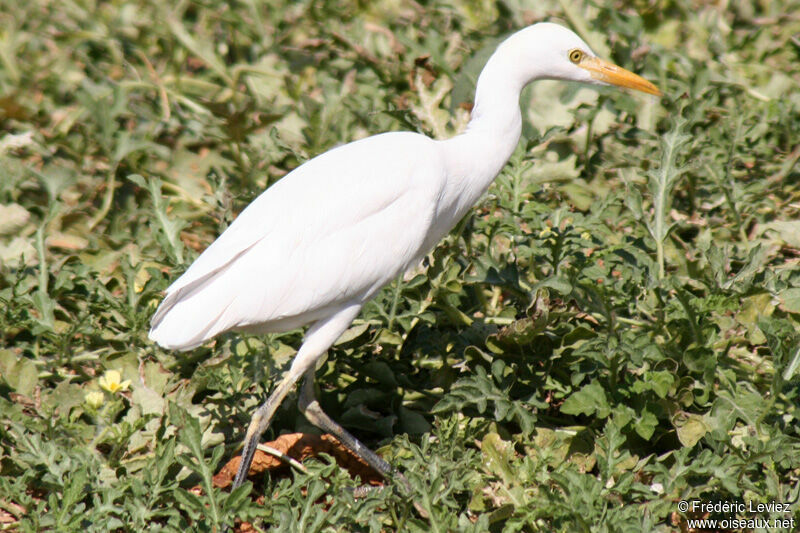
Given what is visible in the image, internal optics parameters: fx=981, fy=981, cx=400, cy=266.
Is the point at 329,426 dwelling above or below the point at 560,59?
below

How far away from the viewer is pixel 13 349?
3.86m

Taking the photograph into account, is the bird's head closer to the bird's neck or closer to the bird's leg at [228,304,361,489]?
the bird's neck

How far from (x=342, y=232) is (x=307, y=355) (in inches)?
16.5

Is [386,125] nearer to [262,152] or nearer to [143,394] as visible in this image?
[262,152]

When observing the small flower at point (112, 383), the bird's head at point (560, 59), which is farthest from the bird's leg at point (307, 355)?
the bird's head at point (560, 59)

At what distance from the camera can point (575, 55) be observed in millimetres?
3459

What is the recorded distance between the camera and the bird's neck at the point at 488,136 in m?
3.36

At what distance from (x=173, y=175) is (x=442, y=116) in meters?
1.55

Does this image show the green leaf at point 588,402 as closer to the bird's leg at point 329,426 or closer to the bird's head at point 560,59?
the bird's leg at point 329,426

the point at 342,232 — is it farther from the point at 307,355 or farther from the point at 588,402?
the point at 588,402

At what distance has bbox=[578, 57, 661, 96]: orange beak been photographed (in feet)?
11.5

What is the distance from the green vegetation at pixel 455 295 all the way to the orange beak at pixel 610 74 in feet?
0.66

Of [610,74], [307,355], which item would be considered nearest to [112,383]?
[307,355]

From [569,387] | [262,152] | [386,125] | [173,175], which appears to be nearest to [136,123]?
[173,175]
